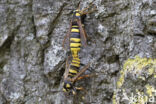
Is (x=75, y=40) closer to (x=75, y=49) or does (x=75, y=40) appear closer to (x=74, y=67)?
(x=75, y=49)

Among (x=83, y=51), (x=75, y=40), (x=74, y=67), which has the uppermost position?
(x=75, y=40)

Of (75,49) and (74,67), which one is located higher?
(75,49)

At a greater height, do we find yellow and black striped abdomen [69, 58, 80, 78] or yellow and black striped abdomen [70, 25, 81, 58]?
yellow and black striped abdomen [70, 25, 81, 58]

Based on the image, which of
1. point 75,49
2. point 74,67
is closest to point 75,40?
point 75,49

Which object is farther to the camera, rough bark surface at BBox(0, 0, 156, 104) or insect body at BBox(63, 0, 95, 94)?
insect body at BBox(63, 0, 95, 94)

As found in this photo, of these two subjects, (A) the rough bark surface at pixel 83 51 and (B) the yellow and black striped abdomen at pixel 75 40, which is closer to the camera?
(A) the rough bark surface at pixel 83 51

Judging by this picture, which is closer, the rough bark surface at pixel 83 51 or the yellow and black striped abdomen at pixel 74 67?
the rough bark surface at pixel 83 51

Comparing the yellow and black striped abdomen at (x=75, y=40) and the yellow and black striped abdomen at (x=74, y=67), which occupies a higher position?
the yellow and black striped abdomen at (x=75, y=40)

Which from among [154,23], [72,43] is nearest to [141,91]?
[154,23]
